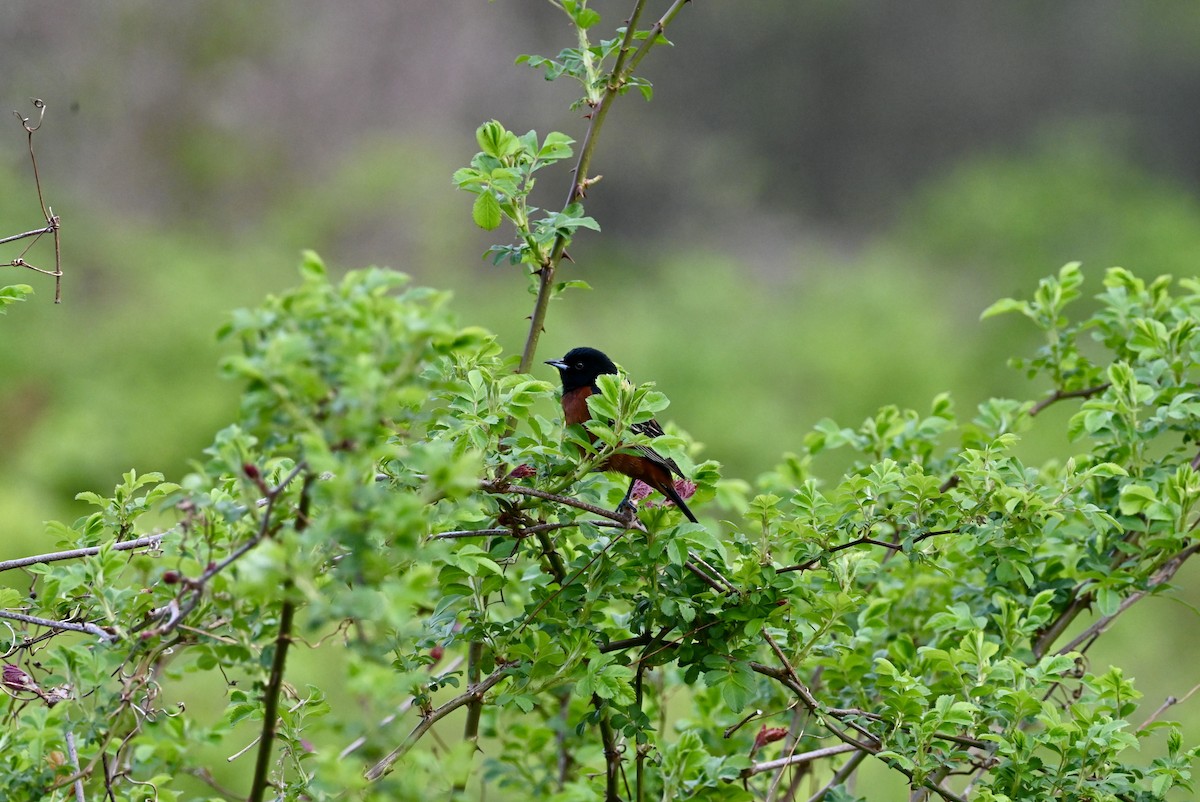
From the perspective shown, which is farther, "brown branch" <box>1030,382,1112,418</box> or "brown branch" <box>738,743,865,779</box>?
"brown branch" <box>1030,382,1112,418</box>

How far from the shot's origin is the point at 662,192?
16.9 meters

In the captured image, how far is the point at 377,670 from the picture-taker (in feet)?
4.11

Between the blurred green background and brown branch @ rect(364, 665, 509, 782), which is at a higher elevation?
the blurred green background

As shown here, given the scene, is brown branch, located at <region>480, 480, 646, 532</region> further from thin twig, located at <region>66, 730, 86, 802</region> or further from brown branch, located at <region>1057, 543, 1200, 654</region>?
brown branch, located at <region>1057, 543, 1200, 654</region>

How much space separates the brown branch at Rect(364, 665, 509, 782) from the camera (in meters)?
2.03

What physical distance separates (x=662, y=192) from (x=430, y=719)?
50.2 feet

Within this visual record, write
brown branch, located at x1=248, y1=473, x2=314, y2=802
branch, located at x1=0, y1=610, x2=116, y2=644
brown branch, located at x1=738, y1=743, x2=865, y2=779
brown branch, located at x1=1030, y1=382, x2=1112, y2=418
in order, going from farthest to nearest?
brown branch, located at x1=1030, y1=382, x2=1112, y2=418 < brown branch, located at x1=738, y1=743, x2=865, y2=779 < branch, located at x1=0, y1=610, x2=116, y2=644 < brown branch, located at x1=248, y1=473, x2=314, y2=802

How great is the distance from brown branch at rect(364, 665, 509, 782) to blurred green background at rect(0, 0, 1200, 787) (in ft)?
17.7

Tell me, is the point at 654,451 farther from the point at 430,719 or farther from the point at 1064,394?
the point at 1064,394

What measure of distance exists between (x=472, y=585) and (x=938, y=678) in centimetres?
110

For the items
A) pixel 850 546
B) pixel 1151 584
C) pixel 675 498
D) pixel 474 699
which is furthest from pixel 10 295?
pixel 1151 584

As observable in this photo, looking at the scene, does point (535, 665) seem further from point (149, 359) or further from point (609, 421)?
point (149, 359)

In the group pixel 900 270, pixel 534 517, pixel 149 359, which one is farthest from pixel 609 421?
pixel 900 270

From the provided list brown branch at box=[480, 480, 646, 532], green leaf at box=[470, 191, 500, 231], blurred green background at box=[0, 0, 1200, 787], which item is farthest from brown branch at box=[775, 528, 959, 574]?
blurred green background at box=[0, 0, 1200, 787]
